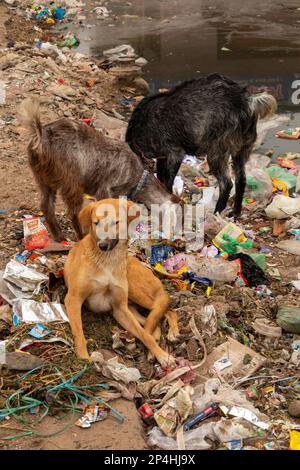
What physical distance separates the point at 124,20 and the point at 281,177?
9.76 metres

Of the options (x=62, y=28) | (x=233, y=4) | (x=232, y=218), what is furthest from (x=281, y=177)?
(x=233, y=4)

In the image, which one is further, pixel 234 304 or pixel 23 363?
pixel 234 304

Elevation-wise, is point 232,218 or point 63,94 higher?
point 63,94

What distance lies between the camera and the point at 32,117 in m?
5.50

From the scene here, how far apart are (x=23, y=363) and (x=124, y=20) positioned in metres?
13.9

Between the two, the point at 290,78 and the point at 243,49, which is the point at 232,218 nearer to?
the point at 290,78

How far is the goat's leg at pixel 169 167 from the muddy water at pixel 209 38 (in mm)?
3956

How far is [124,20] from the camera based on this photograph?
1641 centimetres

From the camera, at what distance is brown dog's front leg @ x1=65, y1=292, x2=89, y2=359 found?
173 inches

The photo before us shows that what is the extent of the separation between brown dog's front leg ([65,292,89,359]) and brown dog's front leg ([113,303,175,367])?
378 millimetres

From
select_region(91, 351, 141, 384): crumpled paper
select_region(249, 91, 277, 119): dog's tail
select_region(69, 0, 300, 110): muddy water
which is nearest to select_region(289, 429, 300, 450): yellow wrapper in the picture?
select_region(91, 351, 141, 384): crumpled paper

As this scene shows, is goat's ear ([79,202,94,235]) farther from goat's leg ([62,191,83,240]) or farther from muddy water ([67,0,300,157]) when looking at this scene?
muddy water ([67,0,300,157])
